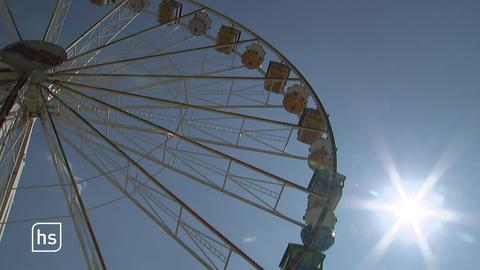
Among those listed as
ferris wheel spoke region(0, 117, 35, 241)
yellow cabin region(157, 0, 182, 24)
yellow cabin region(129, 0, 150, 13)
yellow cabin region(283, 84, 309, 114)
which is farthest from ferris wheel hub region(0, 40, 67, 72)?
yellow cabin region(283, 84, 309, 114)

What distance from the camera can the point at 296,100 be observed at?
52.3ft

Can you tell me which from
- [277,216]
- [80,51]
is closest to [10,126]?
[80,51]

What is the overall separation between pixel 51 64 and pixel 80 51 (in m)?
3.09

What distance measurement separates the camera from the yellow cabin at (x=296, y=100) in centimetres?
1594

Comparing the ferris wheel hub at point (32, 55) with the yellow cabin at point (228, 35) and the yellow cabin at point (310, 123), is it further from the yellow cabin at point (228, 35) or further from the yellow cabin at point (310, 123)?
the yellow cabin at point (310, 123)

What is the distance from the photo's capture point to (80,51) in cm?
1473

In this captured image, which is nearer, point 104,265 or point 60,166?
point 104,265

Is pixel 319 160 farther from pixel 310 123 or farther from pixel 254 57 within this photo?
pixel 254 57

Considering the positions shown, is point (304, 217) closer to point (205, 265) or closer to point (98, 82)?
point (205, 265)

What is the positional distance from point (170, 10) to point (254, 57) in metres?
3.97

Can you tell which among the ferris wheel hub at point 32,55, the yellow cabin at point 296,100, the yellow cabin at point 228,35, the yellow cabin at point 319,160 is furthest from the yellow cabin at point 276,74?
the ferris wheel hub at point 32,55

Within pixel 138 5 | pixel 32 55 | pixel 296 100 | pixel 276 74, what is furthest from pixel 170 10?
pixel 32 55

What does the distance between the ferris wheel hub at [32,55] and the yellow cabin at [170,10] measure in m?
7.04

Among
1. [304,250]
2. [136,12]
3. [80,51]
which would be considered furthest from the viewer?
[136,12]
